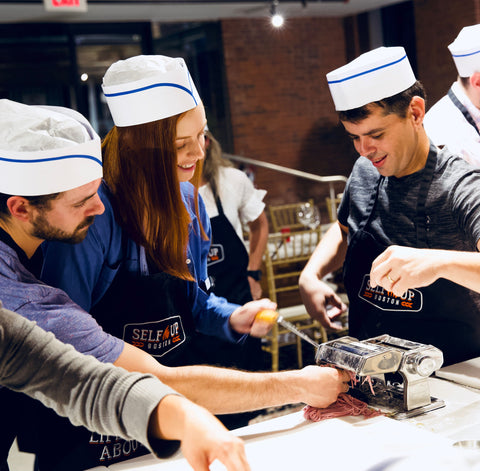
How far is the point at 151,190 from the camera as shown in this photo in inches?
60.1

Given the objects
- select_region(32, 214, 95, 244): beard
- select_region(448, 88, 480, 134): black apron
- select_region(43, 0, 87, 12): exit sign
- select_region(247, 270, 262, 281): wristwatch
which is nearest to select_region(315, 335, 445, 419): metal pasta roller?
select_region(32, 214, 95, 244): beard

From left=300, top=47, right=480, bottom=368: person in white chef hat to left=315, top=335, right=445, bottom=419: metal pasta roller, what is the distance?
29cm

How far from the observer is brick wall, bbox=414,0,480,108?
791cm

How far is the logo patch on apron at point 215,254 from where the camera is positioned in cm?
305

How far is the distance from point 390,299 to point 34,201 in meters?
1.05

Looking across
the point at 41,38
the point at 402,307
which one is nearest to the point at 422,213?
the point at 402,307

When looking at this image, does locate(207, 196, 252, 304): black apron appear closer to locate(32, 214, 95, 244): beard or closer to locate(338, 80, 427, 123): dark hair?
locate(338, 80, 427, 123): dark hair

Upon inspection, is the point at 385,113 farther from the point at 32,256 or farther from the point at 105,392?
the point at 105,392

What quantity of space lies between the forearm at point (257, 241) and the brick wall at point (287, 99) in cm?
490

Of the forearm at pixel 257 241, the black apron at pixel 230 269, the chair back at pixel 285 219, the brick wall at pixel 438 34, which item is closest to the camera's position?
the black apron at pixel 230 269

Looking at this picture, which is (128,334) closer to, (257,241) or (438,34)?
(257,241)

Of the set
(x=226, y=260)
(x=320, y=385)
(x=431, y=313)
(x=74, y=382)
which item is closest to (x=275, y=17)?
(x=226, y=260)

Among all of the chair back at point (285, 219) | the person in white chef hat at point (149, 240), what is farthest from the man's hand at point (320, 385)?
the chair back at point (285, 219)

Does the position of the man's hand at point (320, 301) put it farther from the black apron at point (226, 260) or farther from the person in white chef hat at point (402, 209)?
the black apron at point (226, 260)
